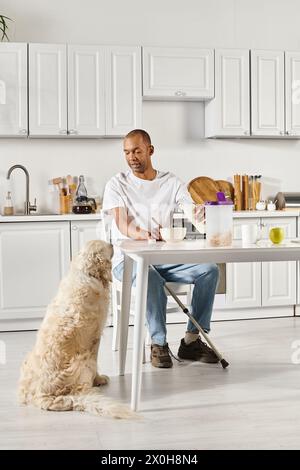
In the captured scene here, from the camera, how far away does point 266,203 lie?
5430 mm

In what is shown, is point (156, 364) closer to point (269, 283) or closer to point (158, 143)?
point (269, 283)

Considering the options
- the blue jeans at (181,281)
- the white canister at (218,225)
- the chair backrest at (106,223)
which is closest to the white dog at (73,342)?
the white canister at (218,225)

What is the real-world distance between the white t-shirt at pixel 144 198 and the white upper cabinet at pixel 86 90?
135 cm

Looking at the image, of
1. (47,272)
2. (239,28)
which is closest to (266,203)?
(239,28)

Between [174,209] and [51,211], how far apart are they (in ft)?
6.41

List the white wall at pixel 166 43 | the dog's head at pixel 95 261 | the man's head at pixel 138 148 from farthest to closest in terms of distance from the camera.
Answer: the white wall at pixel 166 43 → the man's head at pixel 138 148 → the dog's head at pixel 95 261

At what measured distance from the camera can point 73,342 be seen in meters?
2.81

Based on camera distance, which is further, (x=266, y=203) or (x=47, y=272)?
(x=266, y=203)

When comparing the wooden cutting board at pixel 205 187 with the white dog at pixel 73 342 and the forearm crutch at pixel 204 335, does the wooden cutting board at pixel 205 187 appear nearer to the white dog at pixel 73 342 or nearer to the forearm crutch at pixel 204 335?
the forearm crutch at pixel 204 335

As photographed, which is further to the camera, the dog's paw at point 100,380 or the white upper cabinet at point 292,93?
the white upper cabinet at point 292,93

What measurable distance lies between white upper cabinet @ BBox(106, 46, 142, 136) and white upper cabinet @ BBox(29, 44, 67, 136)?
0.33m

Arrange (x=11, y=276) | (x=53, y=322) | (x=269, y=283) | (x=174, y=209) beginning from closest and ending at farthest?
(x=53, y=322) < (x=174, y=209) < (x=11, y=276) < (x=269, y=283)

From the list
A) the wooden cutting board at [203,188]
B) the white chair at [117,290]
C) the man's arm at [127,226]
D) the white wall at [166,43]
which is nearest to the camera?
the man's arm at [127,226]

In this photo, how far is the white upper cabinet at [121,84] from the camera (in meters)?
4.94
